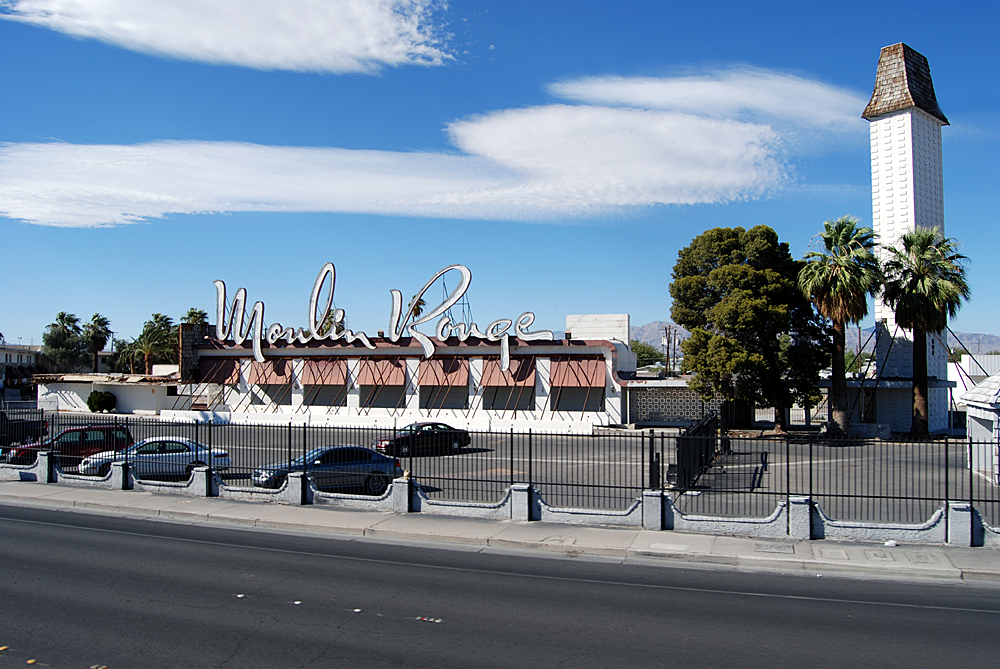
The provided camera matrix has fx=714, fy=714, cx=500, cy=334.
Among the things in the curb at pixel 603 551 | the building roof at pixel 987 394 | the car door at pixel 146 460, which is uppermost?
the building roof at pixel 987 394

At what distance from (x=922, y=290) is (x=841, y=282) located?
4619mm

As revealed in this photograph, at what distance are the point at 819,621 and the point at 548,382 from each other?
35549 mm

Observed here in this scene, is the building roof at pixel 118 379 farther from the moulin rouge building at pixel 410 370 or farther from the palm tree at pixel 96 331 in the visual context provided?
the palm tree at pixel 96 331

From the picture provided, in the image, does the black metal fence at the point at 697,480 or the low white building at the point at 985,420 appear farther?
the low white building at the point at 985,420

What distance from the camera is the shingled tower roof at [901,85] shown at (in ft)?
143

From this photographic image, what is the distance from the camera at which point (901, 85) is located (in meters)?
43.9

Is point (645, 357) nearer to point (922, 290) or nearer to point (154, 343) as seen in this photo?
point (154, 343)

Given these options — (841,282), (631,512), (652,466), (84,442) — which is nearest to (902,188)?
(841,282)

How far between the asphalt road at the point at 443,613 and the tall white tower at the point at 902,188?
1374 inches

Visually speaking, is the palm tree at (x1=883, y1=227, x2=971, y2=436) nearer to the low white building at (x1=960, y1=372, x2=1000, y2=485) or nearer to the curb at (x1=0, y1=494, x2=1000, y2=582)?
the low white building at (x1=960, y1=372, x2=1000, y2=485)

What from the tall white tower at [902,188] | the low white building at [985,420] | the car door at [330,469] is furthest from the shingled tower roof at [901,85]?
the car door at [330,469]

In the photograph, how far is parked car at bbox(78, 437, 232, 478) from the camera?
2186cm

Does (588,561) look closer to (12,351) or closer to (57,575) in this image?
(57,575)

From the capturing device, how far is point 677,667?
7914mm
